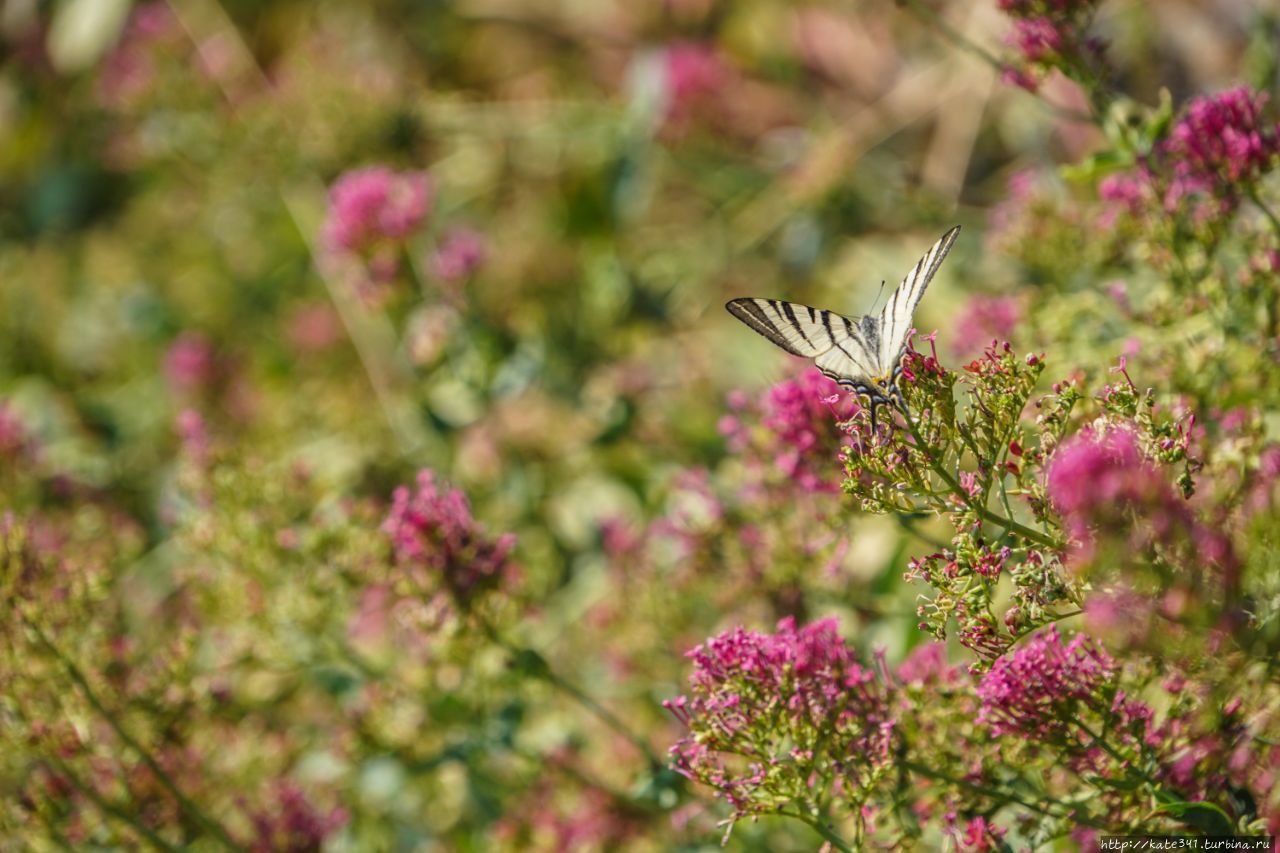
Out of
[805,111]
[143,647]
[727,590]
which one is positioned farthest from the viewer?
[805,111]

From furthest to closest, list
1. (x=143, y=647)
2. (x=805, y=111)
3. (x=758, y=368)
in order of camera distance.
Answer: (x=805, y=111), (x=758, y=368), (x=143, y=647)

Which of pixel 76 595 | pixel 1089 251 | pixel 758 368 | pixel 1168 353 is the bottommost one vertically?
pixel 76 595

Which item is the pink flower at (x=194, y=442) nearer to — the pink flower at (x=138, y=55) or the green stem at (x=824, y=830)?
the green stem at (x=824, y=830)

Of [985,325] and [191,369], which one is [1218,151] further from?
[191,369]

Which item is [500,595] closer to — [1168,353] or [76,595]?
[76,595]

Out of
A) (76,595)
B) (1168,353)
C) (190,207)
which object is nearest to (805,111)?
(190,207)

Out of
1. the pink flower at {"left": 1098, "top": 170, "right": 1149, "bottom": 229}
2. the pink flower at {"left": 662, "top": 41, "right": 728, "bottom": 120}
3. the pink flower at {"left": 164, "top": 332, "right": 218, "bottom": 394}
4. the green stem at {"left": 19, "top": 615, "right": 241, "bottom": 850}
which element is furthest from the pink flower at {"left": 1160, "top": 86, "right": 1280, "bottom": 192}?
the pink flower at {"left": 164, "top": 332, "right": 218, "bottom": 394}

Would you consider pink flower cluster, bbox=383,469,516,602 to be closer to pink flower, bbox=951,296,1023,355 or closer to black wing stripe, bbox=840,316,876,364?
black wing stripe, bbox=840,316,876,364

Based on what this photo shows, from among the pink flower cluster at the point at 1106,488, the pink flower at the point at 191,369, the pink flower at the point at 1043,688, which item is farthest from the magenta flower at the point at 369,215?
the pink flower cluster at the point at 1106,488
